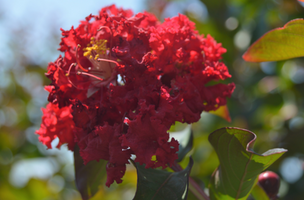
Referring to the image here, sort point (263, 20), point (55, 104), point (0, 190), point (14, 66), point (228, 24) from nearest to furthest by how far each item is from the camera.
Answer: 1. point (55, 104)
2. point (0, 190)
3. point (263, 20)
4. point (228, 24)
5. point (14, 66)

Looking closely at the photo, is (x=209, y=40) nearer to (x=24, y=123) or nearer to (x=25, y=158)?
(x=25, y=158)

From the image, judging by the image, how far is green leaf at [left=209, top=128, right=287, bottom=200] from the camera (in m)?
0.97

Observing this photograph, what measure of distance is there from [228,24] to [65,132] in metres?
2.18

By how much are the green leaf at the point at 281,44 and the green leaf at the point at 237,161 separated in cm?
44

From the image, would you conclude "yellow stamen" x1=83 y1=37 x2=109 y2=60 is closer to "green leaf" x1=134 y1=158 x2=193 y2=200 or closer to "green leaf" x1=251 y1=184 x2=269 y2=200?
"green leaf" x1=134 y1=158 x2=193 y2=200

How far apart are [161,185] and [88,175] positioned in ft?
1.53

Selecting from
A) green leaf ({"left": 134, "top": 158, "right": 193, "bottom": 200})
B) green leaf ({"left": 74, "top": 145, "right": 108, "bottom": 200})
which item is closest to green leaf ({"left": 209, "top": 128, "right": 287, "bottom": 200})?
green leaf ({"left": 134, "top": 158, "right": 193, "bottom": 200})

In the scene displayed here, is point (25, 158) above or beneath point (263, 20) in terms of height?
beneath

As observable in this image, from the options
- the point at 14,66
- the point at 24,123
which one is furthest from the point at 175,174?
the point at 14,66

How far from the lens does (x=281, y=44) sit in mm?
1171

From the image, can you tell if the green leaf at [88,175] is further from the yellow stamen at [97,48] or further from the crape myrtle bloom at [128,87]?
the yellow stamen at [97,48]

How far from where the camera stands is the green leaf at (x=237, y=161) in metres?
0.97

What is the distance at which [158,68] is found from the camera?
1146mm

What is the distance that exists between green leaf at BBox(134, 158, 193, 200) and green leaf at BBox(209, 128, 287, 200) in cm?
16
